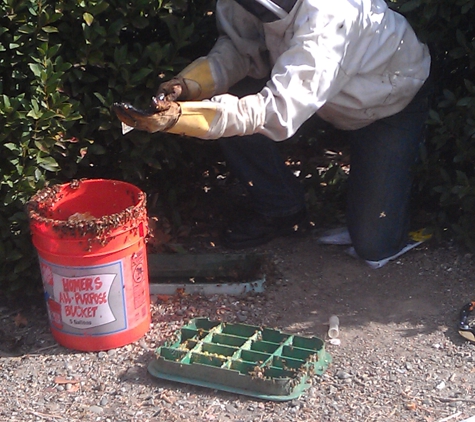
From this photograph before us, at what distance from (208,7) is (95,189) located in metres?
1.16

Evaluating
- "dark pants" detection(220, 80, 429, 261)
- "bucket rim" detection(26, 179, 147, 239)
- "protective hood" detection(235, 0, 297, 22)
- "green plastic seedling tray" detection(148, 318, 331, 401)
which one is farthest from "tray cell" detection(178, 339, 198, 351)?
"protective hood" detection(235, 0, 297, 22)

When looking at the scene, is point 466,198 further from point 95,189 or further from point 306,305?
point 95,189

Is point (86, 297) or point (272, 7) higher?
point (272, 7)

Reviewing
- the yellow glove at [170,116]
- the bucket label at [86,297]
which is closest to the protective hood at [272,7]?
the yellow glove at [170,116]

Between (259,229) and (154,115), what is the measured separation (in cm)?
156

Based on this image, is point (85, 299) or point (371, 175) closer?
point (85, 299)

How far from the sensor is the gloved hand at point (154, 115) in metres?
2.93

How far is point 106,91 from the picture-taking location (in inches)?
148

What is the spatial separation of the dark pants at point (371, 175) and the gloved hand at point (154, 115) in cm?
120

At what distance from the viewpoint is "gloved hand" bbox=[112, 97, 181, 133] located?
2930 millimetres

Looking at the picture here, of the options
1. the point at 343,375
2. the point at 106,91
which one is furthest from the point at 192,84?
the point at 343,375

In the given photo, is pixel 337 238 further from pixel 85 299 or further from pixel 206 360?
pixel 85 299

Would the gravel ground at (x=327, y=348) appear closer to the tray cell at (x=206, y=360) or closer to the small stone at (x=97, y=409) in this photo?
the small stone at (x=97, y=409)

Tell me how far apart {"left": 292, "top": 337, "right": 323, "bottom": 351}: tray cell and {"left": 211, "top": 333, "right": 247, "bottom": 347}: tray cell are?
22cm
